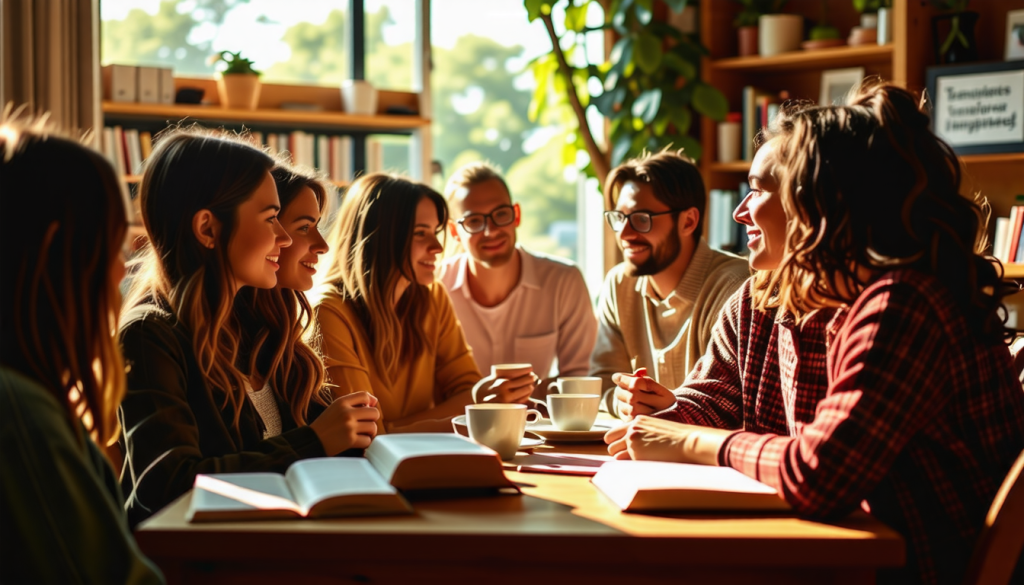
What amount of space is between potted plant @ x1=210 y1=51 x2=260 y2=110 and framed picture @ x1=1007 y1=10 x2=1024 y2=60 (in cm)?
310

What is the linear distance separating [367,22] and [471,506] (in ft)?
13.7

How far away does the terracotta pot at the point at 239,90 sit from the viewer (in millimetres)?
4539

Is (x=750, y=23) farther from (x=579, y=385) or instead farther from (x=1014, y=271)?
Answer: (x=579, y=385)

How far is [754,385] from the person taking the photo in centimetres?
163

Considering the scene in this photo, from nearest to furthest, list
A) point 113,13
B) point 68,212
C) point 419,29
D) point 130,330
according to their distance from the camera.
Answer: point 68,212 → point 130,330 → point 113,13 → point 419,29

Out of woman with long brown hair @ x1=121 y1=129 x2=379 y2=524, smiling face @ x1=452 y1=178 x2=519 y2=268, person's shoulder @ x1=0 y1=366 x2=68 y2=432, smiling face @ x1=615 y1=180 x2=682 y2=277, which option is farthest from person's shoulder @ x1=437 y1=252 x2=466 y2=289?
person's shoulder @ x1=0 y1=366 x2=68 y2=432

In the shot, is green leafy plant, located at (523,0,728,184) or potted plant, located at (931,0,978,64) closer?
potted plant, located at (931,0,978,64)

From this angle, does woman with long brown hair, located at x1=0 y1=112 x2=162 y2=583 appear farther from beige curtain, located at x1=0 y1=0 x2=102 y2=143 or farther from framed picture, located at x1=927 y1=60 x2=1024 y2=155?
A: framed picture, located at x1=927 y1=60 x2=1024 y2=155

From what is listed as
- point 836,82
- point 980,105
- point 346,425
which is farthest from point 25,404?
point 836,82

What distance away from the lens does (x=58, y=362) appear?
1.07 m

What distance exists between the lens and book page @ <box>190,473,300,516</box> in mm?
1113

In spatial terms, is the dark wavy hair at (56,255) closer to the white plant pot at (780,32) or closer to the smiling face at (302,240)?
the smiling face at (302,240)

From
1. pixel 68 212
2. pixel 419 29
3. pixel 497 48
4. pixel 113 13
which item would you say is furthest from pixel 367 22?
pixel 68 212

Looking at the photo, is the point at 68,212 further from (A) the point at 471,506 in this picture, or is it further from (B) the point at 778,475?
(B) the point at 778,475
